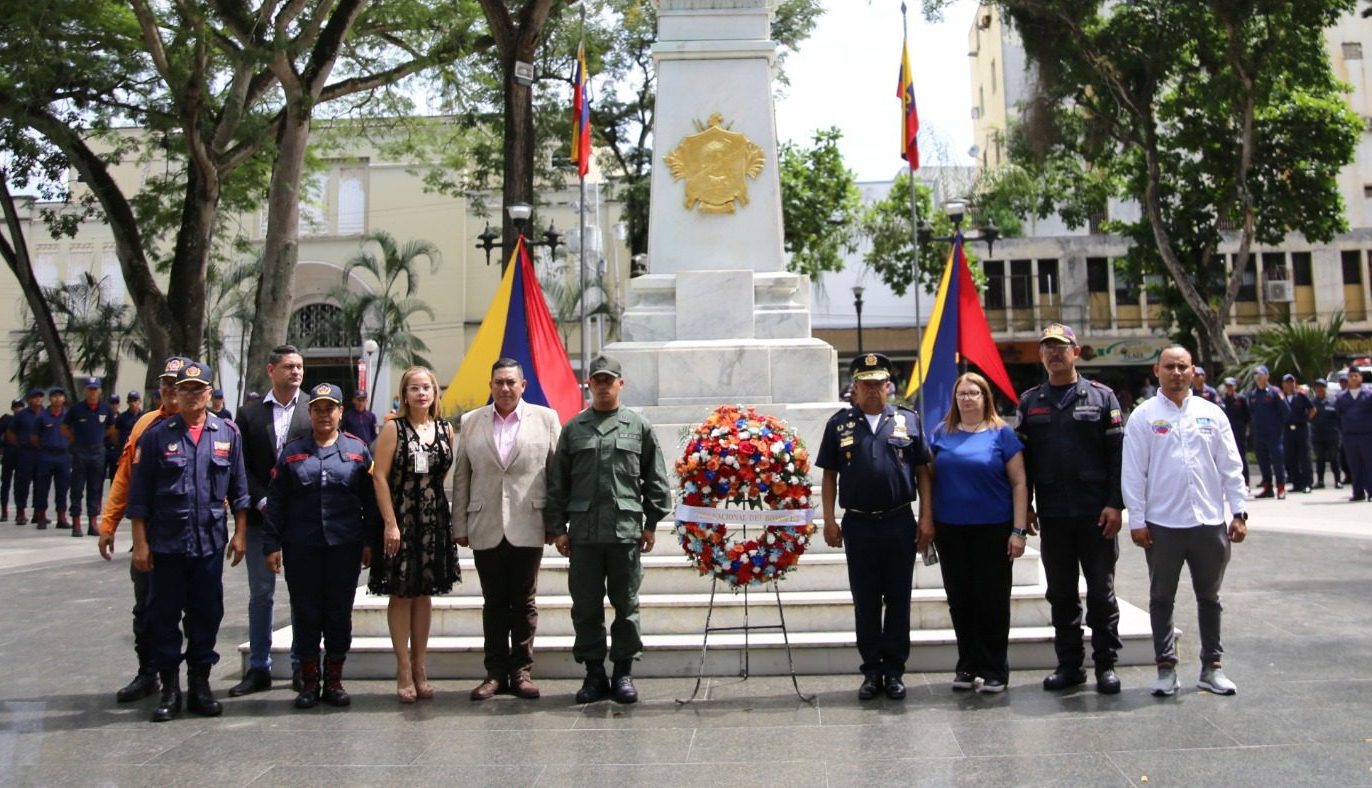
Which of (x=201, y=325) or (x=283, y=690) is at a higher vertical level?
(x=201, y=325)

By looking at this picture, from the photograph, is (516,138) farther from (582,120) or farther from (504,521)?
(504,521)

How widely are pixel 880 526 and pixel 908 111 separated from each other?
37.0 ft

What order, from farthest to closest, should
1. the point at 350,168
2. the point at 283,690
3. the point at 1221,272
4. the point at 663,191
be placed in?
the point at 350,168 → the point at 1221,272 → the point at 663,191 → the point at 283,690

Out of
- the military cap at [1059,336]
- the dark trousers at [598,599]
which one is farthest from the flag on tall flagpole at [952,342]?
the dark trousers at [598,599]

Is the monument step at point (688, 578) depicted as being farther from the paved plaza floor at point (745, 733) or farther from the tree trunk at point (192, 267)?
the tree trunk at point (192, 267)

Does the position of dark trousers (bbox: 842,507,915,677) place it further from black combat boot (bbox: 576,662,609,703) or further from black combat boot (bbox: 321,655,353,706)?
black combat boot (bbox: 321,655,353,706)

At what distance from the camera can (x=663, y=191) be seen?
10125mm

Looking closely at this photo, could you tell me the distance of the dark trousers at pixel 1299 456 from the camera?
16.4 metres

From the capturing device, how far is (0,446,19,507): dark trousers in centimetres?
1531

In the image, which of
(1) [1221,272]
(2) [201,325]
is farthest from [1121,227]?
(2) [201,325]

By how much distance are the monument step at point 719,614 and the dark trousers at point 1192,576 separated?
1.04m

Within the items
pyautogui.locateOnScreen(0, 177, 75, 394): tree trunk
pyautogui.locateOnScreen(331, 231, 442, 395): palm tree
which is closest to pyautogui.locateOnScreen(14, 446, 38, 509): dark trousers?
pyautogui.locateOnScreen(0, 177, 75, 394): tree trunk

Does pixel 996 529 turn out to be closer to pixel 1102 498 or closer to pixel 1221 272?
pixel 1102 498

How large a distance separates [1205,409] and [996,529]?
1.25 meters
